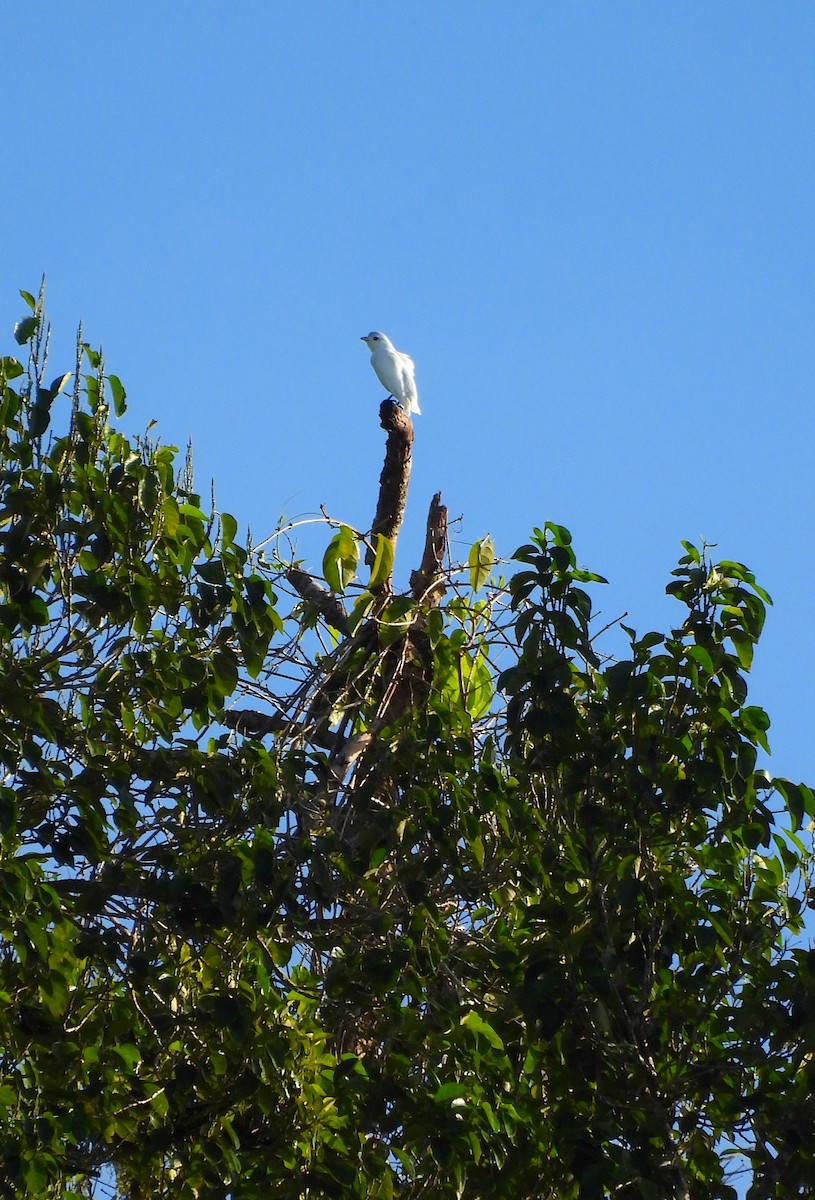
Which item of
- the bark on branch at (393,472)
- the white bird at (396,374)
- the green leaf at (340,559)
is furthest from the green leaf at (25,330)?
the white bird at (396,374)

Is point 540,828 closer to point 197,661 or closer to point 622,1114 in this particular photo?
point 622,1114

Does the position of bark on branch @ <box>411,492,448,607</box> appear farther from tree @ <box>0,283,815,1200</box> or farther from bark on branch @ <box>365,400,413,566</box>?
tree @ <box>0,283,815,1200</box>

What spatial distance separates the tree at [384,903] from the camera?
3658 mm

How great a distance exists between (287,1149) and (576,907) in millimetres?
942

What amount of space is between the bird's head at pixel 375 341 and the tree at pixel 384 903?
13.4 ft

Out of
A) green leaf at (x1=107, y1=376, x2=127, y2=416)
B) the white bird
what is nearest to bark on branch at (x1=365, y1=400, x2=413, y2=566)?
the white bird

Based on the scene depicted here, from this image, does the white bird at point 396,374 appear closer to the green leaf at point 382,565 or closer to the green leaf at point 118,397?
the green leaf at point 382,565

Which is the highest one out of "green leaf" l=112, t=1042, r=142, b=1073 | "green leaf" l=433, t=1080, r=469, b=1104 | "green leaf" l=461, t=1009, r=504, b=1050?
"green leaf" l=461, t=1009, r=504, b=1050

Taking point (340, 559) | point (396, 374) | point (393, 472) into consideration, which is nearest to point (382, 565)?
point (340, 559)

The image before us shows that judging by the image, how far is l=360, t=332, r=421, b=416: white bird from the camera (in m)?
7.71

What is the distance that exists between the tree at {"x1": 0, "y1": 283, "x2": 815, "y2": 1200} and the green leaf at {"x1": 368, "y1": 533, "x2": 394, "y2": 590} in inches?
43.8

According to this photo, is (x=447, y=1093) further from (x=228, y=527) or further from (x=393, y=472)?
(x=393, y=472)

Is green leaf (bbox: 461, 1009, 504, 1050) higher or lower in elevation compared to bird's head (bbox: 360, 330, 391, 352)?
lower

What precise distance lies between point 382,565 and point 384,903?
56.1 inches
